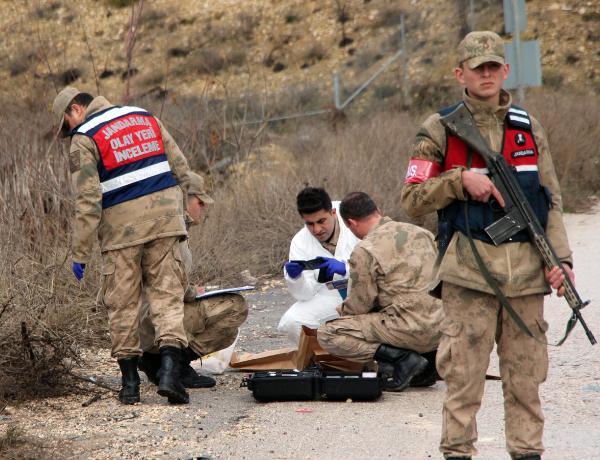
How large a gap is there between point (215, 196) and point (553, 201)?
29.4 feet

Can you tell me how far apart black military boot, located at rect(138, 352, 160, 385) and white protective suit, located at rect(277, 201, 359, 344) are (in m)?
0.99

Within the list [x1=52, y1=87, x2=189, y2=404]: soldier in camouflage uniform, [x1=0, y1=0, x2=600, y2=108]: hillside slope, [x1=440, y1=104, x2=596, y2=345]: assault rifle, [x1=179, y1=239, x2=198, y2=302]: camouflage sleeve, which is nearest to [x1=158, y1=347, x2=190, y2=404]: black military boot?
[x1=52, y1=87, x2=189, y2=404]: soldier in camouflage uniform

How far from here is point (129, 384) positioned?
6.52 meters

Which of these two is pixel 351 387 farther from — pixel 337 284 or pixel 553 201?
pixel 553 201

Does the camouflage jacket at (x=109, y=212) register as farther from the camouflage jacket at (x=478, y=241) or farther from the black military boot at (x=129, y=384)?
the camouflage jacket at (x=478, y=241)

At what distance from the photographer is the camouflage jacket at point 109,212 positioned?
642cm

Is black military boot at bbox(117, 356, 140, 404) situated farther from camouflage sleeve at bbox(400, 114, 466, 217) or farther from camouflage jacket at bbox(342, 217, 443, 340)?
camouflage sleeve at bbox(400, 114, 466, 217)

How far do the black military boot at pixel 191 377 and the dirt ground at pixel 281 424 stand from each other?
0.24ft

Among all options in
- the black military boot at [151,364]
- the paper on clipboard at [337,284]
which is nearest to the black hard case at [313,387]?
the black military boot at [151,364]

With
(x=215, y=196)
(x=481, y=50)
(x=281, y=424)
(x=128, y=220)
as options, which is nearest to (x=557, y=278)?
(x=481, y=50)

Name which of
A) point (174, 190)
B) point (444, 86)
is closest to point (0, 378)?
point (174, 190)

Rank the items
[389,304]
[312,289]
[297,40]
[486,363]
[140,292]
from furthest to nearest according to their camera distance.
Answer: [297,40]
[312,289]
[389,304]
[140,292]
[486,363]

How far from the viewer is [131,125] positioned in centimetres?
661

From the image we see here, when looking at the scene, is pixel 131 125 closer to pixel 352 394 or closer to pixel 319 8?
pixel 352 394
